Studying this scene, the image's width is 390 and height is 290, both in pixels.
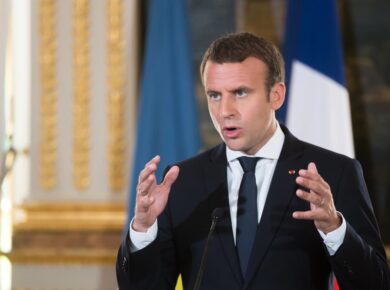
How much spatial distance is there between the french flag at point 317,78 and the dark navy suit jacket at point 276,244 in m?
2.17

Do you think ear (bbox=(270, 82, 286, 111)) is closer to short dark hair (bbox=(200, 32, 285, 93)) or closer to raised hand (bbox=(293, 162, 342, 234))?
short dark hair (bbox=(200, 32, 285, 93))

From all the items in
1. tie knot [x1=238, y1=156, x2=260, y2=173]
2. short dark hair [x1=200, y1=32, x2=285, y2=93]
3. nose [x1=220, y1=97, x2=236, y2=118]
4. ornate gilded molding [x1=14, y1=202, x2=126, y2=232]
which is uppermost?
short dark hair [x1=200, y1=32, x2=285, y2=93]

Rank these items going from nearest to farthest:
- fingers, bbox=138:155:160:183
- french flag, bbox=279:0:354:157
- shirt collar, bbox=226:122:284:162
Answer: fingers, bbox=138:155:160:183 → shirt collar, bbox=226:122:284:162 → french flag, bbox=279:0:354:157

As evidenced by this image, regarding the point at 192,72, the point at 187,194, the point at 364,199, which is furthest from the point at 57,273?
the point at 364,199

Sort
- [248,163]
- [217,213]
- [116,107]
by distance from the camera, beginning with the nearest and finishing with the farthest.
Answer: [217,213] < [248,163] < [116,107]

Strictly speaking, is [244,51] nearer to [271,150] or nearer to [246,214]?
[271,150]

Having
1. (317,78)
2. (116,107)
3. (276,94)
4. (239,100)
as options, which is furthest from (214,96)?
(116,107)

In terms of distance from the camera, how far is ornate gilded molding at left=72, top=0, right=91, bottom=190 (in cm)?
527

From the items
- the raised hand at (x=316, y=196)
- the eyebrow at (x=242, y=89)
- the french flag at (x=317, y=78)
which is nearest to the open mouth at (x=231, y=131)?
the eyebrow at (x=242, y=89)

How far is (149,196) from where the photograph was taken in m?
2.10

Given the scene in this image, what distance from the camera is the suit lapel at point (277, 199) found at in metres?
2.22

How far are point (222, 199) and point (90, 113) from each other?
305cm

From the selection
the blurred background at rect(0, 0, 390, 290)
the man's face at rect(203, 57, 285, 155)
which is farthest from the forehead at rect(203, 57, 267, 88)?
the blurred background at rect(0, 0, 390, 290)

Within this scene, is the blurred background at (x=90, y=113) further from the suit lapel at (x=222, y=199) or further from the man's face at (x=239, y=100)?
the man's face at (x=239, y=100)
